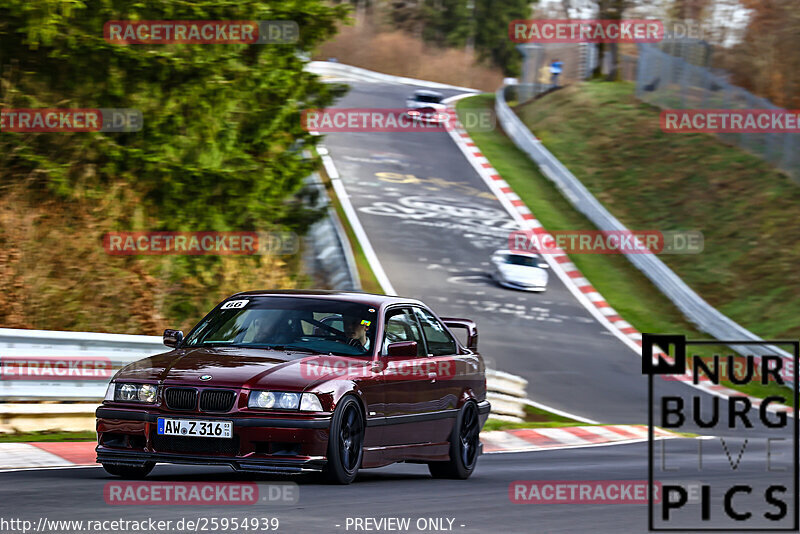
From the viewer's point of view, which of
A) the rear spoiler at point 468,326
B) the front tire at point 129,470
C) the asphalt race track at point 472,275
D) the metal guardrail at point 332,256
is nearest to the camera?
the front tire at point 129,470

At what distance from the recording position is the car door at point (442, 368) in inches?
392

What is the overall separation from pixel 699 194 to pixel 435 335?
25094mm

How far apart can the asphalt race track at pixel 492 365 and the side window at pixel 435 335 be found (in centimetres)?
110

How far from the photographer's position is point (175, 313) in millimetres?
17625

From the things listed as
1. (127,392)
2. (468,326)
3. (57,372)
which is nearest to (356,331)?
(127,392)

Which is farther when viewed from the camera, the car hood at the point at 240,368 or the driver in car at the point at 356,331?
the driver in car at the point at 356,331

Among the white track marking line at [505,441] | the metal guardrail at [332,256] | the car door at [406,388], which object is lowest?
the metal guardrail at [332,256]

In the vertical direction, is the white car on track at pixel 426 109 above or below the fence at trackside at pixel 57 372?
below

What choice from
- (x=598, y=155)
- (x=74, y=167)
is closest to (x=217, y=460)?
(x=74, y=167)

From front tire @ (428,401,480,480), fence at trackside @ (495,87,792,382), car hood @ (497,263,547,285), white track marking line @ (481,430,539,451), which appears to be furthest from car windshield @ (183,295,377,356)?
car hood @ (497,263,547,285)

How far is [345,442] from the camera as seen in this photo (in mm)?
8414

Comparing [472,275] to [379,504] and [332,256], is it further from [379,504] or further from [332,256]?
[379,504]

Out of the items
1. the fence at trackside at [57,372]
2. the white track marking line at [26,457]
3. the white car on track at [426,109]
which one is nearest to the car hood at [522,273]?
the fence at trackside at [57,372]

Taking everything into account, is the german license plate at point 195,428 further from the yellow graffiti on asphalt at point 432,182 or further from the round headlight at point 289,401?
the yellow graffiti on asphalt at point 432,182
